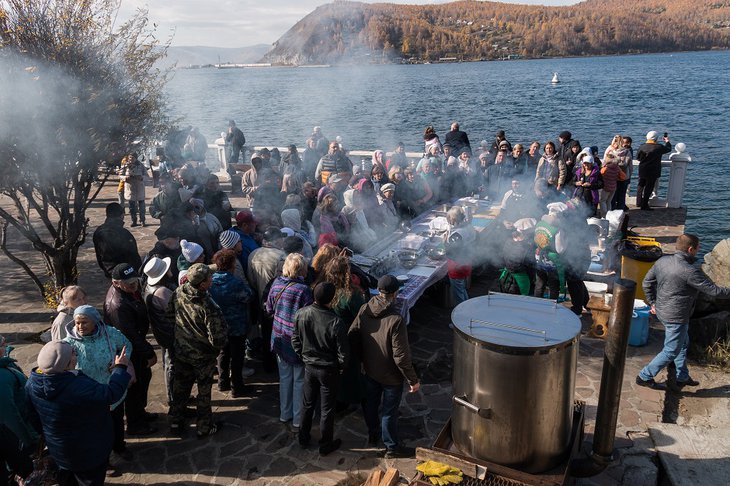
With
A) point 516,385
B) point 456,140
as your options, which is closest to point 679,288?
point 516,385

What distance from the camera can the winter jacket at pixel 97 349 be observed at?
13.5 ft

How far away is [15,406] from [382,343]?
A: 2.60 m

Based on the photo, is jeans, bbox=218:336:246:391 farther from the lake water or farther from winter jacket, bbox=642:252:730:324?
the lake water

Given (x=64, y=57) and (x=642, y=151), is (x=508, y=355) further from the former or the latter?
(x=642, y=151)

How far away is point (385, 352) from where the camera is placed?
14.4 feet

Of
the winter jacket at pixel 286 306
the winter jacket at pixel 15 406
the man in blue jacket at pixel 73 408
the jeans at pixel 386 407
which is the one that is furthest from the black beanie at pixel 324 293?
the winter jacket at pixel 15 406

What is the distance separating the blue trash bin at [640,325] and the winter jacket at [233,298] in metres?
4.36

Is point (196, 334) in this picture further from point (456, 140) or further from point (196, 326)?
point (456, 140)

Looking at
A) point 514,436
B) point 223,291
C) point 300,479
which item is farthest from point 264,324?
point 514,436

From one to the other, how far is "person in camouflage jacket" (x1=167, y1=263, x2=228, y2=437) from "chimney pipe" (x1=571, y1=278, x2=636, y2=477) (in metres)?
2.98

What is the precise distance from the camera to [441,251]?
7055mm

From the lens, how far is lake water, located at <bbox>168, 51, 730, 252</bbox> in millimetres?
26844

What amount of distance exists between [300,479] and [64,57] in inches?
190

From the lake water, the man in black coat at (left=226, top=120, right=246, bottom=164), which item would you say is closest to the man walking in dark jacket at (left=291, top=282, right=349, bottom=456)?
the man in black coat at (left=226, top=120, right=246, bottom=164)
